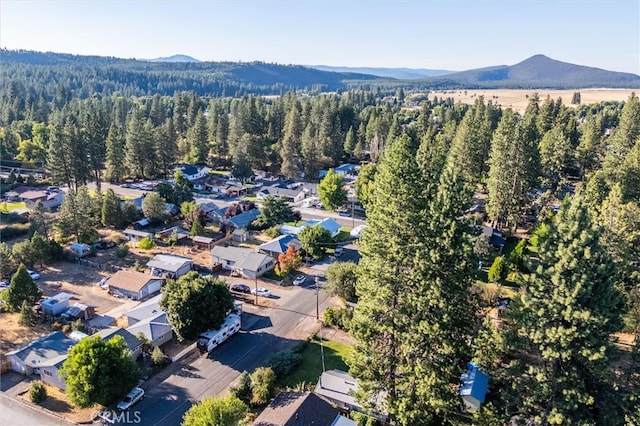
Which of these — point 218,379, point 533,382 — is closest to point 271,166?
→ point 218,379

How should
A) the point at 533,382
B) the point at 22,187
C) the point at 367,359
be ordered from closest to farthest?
the point at 533,382 < the point at 367,359 < the point at 22,187

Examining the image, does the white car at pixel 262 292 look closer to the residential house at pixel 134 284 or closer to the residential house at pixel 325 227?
the residential house at pixel 134 284

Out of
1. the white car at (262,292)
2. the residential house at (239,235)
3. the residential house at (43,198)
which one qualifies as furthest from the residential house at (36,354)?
the residential house at (43,198)

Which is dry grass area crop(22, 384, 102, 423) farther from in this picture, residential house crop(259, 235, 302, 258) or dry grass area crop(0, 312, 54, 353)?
residential house crop(259, 235, 302, 258)

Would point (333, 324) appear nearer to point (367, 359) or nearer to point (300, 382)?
point (300, 382)

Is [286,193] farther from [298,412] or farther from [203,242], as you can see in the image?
[298,412]
